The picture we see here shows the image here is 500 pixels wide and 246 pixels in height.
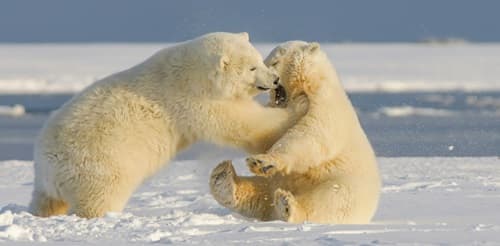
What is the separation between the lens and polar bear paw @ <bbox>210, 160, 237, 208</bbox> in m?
4.93

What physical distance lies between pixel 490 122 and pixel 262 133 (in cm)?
972

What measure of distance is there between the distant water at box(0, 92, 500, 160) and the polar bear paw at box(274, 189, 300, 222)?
1.39 ft

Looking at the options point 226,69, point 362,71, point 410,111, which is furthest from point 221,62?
point 362,71

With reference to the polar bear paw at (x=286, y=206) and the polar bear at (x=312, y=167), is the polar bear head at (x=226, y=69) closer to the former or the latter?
the polar bear at (x=312, y=167)

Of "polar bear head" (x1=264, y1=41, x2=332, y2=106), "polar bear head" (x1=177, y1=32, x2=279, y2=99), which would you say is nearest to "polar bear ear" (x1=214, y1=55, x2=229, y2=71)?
"polar bear head" (x1=177, y1=32, x2=279, y2=99)

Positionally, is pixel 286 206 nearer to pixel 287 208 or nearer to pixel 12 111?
pixel 287 208

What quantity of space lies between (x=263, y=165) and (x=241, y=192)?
1.39ft

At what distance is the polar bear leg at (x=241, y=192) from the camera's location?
4934 mm

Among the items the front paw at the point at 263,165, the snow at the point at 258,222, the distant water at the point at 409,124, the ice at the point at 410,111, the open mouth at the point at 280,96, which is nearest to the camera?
the snow at the point at 258,222

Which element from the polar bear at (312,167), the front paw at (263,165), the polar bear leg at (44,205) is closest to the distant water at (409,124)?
the polar bear at (312,167)

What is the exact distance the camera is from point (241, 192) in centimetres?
497

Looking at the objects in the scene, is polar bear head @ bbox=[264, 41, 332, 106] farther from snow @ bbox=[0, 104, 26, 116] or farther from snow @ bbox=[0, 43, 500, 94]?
snow @ bbox=[0, 43, 500, 94]

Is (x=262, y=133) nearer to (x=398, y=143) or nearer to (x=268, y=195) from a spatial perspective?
(x=268, y=195)

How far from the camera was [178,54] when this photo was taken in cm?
502
